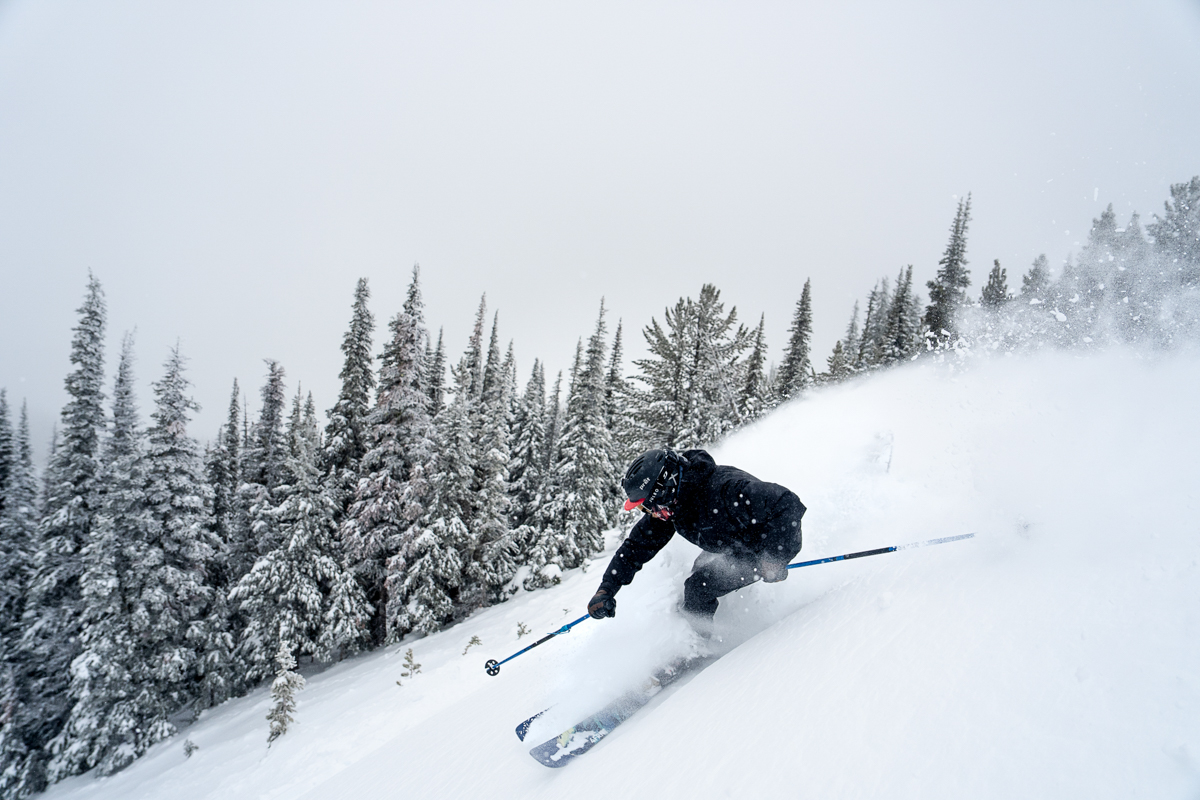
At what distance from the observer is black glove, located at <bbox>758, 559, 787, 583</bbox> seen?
4.16 metres

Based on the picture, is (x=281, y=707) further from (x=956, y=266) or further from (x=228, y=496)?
(x=956, y=266)

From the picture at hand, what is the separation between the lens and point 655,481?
459 cm

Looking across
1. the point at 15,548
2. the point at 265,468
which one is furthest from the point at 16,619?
the point at 265,468

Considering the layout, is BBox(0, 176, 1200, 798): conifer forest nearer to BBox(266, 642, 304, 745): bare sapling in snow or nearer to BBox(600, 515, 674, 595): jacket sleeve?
BBox(266, 642, 304, 745): bare sapling in snow

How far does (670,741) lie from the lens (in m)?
3.66

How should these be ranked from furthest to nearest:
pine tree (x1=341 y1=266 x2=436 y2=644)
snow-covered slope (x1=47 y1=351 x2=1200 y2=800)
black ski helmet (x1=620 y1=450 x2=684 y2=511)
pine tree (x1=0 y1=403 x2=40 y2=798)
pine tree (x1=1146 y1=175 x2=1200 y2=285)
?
pine tree (x1=341 y1=266 x2=436 y2=644), pine tree (x1=0 y1=403 x2=40 y2=798), pine tree (x1=1146 y1=175 x2=1200 y2=285), black ski helmet (x1=620 y1=450 x2=684 y2=511), snow-covered slope (x1=47 y1=351 x2=1200 y2=800)

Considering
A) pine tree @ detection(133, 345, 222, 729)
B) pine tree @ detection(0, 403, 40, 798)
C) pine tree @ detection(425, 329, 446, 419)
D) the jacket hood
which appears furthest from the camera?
pine tree @ detection(425, 329, 446, 419)

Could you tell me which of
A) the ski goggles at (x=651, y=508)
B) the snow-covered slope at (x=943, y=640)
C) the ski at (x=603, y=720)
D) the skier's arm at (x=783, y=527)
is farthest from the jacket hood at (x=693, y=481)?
the ski at (x=603, y=720)

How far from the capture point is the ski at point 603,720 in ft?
14.4

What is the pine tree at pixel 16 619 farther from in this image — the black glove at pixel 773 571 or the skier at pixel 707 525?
the black glove at pixel 773 571

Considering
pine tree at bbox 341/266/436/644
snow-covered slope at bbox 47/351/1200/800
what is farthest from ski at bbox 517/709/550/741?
pine tree at bbox 341/266/436/644

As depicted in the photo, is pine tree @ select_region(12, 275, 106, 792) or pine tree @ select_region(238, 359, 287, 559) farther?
pine tree @ select_region(238, 359, 287, 559)

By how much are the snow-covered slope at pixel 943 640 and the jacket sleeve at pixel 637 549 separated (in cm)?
94

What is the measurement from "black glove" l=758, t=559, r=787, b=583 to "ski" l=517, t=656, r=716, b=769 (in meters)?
1.32
